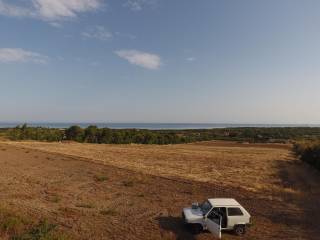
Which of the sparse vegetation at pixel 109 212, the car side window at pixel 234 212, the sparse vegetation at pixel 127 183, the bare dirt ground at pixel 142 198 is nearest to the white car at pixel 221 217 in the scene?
the car side window at pixel 234 212

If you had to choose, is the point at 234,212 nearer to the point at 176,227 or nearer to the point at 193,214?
the point at 193,214

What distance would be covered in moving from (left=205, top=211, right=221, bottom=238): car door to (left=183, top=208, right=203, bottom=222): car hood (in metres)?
0.44

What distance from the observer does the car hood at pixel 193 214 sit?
15.9m

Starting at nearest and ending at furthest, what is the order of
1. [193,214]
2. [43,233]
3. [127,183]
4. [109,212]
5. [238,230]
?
[43,233] → [238,230] → [193,214] → [109,212] → [127,183]

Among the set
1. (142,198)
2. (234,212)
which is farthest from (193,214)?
(142,198)

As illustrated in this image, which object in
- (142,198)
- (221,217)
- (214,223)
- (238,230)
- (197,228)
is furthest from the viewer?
(142,198)

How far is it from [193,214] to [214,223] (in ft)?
5.62

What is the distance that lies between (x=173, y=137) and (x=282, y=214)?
8914 centimetres

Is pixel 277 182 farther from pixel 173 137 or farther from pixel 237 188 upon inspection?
pixel 173 137

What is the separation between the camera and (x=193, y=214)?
16.4 m

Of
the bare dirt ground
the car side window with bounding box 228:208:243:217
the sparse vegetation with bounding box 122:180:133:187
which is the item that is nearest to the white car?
the car side window with bounding box 228:208:243:217

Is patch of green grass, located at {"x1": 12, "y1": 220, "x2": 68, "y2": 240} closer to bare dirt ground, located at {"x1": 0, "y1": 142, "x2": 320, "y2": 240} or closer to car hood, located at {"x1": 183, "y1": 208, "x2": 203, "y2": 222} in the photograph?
bare dirt ground, located at {"x1": 0, "y1": 142, "x2": 320, "y2": 240}

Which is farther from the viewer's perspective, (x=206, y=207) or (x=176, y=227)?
(x=176, y=227)

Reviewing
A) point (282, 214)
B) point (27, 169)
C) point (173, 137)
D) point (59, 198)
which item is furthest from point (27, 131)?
point (282, 214)
